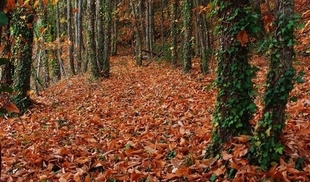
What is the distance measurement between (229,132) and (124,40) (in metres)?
26.9

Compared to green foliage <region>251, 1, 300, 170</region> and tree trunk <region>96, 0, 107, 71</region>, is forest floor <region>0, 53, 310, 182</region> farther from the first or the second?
tree trunk <region>96, 0, 107, 71</region>

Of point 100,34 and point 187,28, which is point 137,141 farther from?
point 100,34

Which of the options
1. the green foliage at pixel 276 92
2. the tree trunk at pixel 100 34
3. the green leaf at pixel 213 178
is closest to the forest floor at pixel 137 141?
the green leaf at pixel 213 178

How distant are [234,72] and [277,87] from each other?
60 cm

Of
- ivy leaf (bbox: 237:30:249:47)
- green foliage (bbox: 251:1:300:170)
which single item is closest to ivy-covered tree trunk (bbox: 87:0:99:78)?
ivy leaf (bbox: 237:30:249:47)

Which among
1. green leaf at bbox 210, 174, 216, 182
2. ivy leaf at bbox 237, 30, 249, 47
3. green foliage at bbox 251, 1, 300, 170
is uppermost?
ivy leaf at bbox 237, 30, 249, 47

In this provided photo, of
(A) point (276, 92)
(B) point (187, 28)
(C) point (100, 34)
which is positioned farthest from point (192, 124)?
(C) point (100, 34)

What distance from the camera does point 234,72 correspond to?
4488mm

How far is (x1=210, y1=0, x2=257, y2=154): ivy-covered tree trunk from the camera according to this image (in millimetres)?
4363

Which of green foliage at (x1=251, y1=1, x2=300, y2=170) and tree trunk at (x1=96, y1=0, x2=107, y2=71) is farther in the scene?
tree trunk at (x1=96, y1=0, x2=107, y2=71)

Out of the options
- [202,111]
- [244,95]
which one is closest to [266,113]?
[244,95]

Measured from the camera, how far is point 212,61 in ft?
47.9

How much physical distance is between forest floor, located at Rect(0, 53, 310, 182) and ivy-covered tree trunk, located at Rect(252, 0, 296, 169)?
182 mm

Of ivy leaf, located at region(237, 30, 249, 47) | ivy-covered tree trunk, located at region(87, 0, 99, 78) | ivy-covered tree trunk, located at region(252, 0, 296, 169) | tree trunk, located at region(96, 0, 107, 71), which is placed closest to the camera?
ivy-covered tree trunk, located at region(252, 0, 296, 169)
